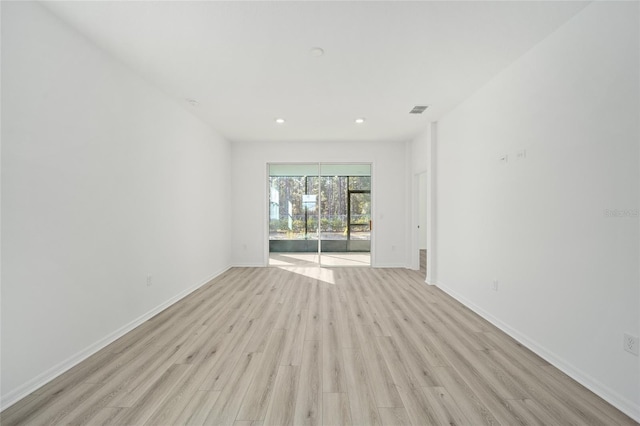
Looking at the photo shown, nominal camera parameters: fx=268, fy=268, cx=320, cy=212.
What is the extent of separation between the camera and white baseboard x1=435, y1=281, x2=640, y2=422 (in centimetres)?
161

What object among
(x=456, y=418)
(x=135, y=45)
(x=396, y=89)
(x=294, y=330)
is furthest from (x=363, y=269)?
(x=135, y=45)

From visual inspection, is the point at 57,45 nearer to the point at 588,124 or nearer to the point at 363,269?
the point at 588,124

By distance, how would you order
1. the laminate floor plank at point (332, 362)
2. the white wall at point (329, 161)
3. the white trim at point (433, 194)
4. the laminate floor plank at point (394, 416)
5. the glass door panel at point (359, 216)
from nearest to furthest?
the laminate floor plank at point (394, 416), the laminate floor plank at point (332, 362), the white trim at point (433, 194), the white wall at point (329, 161), the glass door panel at point (359, 216)

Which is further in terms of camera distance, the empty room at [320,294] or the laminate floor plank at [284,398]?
the empty room at [320,294]

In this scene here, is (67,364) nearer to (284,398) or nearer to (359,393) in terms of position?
(284,398)

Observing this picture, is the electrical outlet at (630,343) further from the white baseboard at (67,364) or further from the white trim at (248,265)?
the white trim at (248,265)

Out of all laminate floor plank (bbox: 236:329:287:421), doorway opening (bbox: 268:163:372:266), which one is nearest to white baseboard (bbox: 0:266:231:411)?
laminate floor plank (bbox: 236:329:287:421)

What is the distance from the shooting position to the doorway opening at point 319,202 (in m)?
5.94

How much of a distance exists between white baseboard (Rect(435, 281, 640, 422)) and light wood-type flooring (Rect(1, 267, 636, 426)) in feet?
0.19

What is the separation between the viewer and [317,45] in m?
2.32

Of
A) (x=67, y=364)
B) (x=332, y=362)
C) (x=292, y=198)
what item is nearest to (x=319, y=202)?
(x=292, y=198)

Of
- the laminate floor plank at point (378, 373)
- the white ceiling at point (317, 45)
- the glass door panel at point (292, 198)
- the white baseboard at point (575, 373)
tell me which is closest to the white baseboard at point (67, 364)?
the laminate floor plank at point (378, 373)

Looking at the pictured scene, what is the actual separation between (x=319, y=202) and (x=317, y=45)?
12.7 feet

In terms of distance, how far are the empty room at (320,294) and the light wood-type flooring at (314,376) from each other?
0.06 feet
